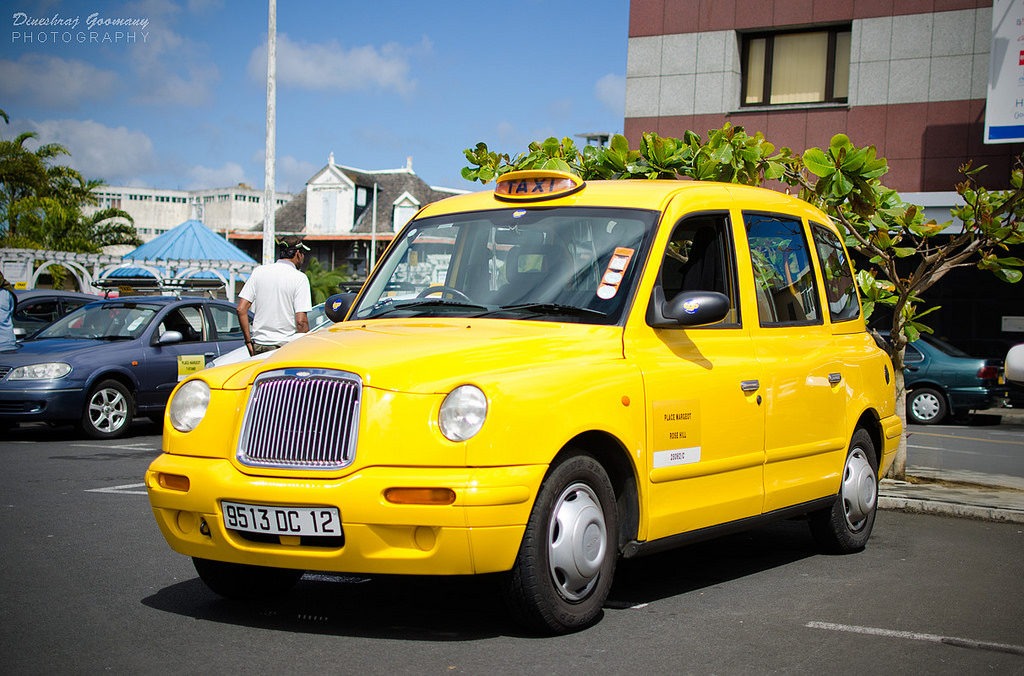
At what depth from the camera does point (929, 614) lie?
583 centimetres

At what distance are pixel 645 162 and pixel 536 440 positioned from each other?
5.31 meters

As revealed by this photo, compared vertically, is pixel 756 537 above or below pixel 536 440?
below

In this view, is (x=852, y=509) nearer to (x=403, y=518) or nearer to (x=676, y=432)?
(x=676, y=432)

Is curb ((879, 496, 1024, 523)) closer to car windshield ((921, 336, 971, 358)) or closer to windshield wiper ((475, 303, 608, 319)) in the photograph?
windshield wiper ((475, 303, 608, 319))

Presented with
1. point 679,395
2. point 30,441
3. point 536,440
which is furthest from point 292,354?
point 30,441

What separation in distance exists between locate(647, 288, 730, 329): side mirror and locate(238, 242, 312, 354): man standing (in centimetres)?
596

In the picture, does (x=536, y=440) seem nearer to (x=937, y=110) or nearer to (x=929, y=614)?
(x=929, y=614)

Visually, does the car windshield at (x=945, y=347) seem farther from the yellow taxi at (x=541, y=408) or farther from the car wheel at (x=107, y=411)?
the yellow taxi at (x=541, y=408)

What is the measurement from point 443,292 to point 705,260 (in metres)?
1.40

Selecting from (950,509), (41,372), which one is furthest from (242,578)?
(41,372)

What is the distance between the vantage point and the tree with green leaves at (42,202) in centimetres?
4956

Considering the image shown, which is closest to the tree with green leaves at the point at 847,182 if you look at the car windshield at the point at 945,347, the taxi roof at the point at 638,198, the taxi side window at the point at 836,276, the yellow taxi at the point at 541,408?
the taxi side window at the point at 836,276

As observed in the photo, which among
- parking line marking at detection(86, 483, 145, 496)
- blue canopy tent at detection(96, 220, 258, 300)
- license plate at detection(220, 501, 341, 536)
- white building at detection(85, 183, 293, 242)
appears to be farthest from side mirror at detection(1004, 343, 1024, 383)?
white building at detection(85, 183, 293, 242)

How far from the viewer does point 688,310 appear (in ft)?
18.6
